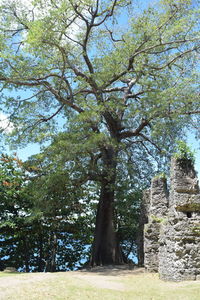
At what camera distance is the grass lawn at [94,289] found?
7.48 m

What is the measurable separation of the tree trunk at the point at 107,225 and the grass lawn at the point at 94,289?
490cm

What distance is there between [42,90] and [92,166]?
18.2 ft

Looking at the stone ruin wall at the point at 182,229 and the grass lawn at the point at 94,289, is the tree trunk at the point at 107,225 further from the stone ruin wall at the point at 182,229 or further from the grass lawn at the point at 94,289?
the grass lawn at the point at 94,289

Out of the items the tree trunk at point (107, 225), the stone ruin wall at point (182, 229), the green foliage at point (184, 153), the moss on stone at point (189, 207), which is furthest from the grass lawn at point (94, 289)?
the tree trunk at point (107, 225)

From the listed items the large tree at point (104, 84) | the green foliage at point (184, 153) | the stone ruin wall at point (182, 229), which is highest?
the large tree at point (104, 84)

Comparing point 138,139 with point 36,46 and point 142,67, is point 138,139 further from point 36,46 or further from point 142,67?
point 36,46

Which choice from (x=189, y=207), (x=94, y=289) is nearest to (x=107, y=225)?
(x=189, y=207)

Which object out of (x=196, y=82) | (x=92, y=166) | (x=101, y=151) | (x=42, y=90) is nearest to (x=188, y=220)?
(x=92, y=166)

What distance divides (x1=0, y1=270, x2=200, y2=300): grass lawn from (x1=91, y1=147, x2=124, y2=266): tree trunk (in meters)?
4.90

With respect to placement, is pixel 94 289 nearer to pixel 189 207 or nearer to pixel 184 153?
pixel 189 207

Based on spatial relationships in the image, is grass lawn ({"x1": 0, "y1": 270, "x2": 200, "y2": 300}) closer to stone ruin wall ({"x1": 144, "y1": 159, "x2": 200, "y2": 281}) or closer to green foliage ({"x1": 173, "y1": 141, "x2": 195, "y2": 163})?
stone ruin wall ({"x1": 144, "y1": 159, "x2": 200, "y2": 281})

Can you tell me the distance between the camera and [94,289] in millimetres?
8289

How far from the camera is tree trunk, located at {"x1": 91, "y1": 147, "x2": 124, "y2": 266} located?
15.0 meters

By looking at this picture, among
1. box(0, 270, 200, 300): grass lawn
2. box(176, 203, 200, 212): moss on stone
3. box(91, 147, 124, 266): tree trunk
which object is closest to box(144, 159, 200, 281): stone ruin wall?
box(176, 203, 200, 212): moss on stone
